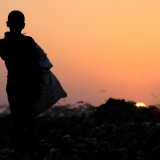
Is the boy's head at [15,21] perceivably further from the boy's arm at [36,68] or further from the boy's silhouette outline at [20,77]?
the boy's arm at [36,68]

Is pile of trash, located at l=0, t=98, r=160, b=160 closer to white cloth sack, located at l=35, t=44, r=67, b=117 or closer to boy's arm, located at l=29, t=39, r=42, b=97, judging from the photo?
white cloth sack, located at l=35, t=44, r=67, b=117

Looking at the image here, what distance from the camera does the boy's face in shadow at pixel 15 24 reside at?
2.85m

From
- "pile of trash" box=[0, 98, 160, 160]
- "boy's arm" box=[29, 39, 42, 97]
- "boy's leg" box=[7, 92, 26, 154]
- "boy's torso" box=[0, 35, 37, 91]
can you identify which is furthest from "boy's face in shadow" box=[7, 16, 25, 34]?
"pile of trash" box=[0, 98, 160, 160]

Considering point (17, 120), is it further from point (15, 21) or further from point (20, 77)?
point (15, 21)

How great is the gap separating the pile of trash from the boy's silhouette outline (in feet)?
4.43

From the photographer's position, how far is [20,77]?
287 cm

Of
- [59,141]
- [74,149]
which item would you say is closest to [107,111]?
[59,141]

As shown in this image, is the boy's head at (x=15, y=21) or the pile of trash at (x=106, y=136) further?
the pile of trash at (x=106, y=136)

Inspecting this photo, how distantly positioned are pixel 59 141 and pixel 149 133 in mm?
2227

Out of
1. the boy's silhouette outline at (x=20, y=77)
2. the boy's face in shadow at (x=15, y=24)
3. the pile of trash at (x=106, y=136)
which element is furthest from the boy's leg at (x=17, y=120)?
the pile of trash at (x=106, y=136)

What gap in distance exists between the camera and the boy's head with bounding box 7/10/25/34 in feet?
9.35

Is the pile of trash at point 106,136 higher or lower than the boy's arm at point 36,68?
lower

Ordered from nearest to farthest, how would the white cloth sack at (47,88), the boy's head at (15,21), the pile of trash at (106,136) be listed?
the boy's head at (15,21) → the white cloth sack at (47,88) → the pile of trash at (106,136)

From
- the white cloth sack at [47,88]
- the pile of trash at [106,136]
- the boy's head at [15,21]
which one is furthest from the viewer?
the pile of trash at [106,136]
